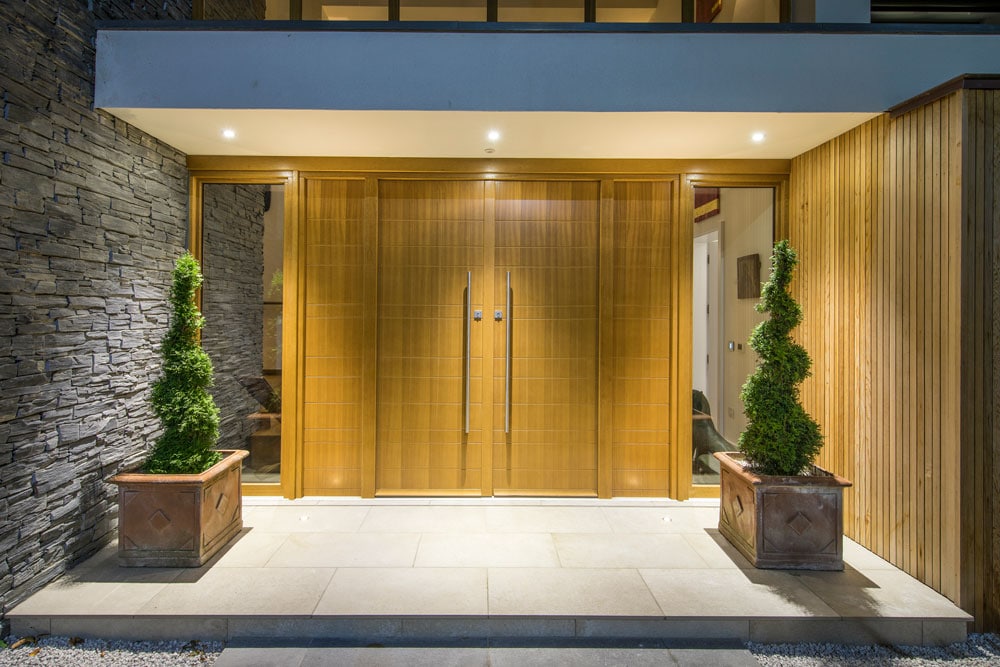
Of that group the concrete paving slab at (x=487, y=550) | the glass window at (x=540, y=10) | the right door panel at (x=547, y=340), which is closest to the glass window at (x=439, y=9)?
the glass window at (x=540, y=10)

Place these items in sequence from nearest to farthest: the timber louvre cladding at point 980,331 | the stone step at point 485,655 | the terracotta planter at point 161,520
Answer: the stone step at point 485,655, the timber louvre cladding at point 980,331, the terracotta planter at point 161,520

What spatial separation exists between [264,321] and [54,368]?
53.8 inches

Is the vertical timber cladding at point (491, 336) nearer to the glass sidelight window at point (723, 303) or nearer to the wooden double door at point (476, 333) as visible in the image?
the wooden double door at point (476, 333)

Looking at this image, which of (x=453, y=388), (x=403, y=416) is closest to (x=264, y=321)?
(x=403, y=416)

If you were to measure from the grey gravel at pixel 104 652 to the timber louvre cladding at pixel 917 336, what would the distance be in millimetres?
3679

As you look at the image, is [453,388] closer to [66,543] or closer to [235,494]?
[235,494]

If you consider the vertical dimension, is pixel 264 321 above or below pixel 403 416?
above

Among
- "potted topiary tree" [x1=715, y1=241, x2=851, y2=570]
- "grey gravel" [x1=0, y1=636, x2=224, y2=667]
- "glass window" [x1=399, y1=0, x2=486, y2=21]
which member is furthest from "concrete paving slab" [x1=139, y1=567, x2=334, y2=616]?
"glass window" [x1=399, y1=0, x2=486, y2=21]

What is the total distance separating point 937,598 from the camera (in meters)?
2.53

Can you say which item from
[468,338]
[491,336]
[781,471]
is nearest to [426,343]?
[468,338]

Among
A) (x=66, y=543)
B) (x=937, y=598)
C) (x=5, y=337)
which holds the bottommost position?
(x=937, y=598)

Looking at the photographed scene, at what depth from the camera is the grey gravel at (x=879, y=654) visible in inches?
89.0

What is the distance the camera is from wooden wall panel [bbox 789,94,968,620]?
2.54 m

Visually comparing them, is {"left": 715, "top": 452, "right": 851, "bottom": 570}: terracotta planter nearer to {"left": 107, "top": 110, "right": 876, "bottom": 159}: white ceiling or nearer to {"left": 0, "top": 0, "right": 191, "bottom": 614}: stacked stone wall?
{"left": 107, "top": 110, "right": 876, "bottom": 159}: white ceiling
